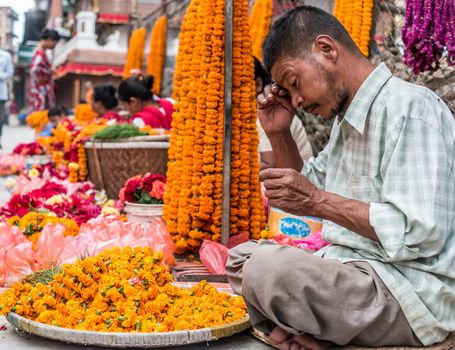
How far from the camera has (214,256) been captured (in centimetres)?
374

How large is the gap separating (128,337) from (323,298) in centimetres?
72

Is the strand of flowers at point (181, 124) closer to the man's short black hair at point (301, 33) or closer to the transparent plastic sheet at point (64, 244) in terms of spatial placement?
the transparent plastic sheet at point (64, 244)

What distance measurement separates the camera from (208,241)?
3869 millimetres

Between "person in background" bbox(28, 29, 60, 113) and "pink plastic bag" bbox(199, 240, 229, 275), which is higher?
"person in background" bbox(28, 29, 60, 113)

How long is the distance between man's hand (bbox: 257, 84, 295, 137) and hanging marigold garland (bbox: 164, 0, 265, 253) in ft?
3.80

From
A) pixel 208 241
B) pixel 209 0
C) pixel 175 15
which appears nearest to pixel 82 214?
pixel 208 241

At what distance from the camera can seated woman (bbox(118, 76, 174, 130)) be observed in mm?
6523

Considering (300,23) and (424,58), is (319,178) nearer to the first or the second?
(300,23)

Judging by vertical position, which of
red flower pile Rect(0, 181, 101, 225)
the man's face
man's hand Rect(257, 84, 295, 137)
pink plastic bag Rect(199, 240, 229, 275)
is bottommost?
red flower pile Rect(0, 181, 101, 225)

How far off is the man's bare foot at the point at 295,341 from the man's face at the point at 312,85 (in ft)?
2.66

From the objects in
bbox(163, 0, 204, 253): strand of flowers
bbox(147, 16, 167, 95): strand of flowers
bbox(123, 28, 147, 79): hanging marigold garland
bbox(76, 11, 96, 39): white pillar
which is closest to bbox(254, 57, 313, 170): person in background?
bbox(163, 0, 204, 253): strand of flowers

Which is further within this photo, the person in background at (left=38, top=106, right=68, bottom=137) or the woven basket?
the person in background at (left=38, top=106, right=68, bottom=137)

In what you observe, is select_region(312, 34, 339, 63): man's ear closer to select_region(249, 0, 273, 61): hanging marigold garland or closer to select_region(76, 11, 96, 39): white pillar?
select_region(249, 0, 273, 61): hanging marigold garland

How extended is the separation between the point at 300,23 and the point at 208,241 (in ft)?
6.09
